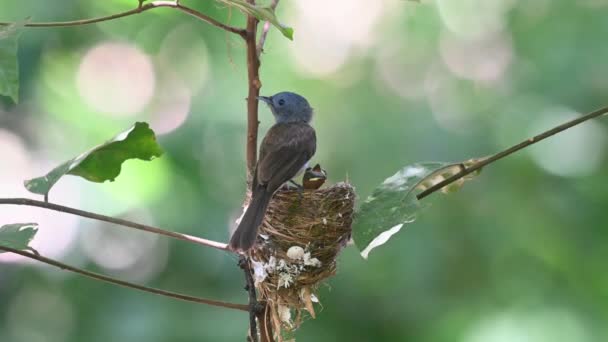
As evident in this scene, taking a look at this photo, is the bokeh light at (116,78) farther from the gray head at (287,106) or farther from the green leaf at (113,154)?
the green leaf at (113,154)

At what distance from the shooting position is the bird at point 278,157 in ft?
6.50

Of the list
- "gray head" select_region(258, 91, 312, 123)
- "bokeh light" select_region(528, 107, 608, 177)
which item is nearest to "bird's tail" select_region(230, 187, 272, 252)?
"gray head" select_region(258, 91, 312, 123)

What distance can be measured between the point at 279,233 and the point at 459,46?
91.0 inches

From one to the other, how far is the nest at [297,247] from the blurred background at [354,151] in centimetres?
153

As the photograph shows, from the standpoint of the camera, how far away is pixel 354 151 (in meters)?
3.98

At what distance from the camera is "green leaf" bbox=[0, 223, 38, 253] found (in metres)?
1.40

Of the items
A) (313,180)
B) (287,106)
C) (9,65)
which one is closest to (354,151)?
(287,106)

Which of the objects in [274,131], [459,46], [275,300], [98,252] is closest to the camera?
[275,300]

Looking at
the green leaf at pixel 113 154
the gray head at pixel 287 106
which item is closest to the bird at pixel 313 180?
the gray head at pixel 287 106

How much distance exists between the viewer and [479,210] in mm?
4281

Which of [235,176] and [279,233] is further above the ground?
[235,176]

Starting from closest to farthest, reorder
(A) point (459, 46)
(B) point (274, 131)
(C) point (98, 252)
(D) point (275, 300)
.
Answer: (D) point (275, 300) < (B) point (274, 131) < (C) point (98, 252) < (A) point (459, 46)

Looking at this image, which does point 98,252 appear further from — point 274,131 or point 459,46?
point 459,46

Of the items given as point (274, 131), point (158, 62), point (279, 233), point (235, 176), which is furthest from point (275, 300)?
point (158, 62)
